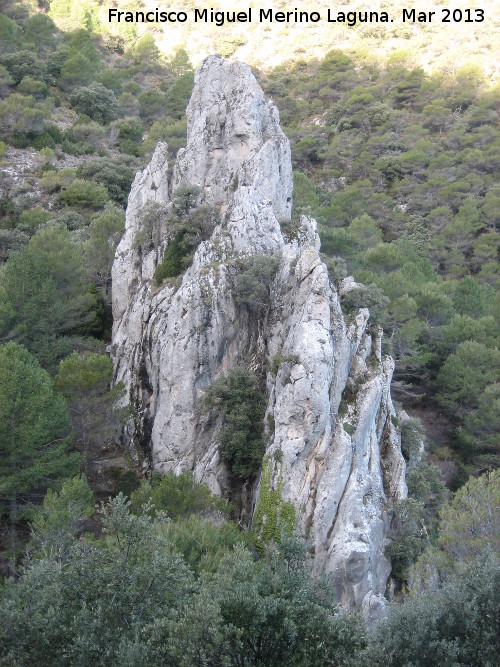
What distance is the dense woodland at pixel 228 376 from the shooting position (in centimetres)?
1055

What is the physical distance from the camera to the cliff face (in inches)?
752

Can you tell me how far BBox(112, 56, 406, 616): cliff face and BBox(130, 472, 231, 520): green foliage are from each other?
1.51 meters

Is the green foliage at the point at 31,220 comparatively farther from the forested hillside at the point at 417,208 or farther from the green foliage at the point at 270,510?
the green foliage at the point at 270,510

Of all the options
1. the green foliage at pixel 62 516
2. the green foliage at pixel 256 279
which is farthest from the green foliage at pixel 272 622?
the green foliage at pixel 256 279

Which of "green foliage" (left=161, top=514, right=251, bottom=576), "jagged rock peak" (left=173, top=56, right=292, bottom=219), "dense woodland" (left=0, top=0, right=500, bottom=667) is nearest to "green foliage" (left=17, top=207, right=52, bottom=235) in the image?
"dense woodland" (left=0, top=0, right=500, bottom=667)

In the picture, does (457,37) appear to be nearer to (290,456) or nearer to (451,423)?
(451,423)

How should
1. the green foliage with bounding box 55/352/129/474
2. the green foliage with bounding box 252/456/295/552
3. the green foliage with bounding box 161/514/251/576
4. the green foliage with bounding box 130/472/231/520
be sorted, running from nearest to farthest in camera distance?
the green foliage with bounding box 161/514/251/576 → the green foliage with bounding box 130/472/231/520 → the green foliage with bounding box 252/456/295/552 → the green foliage with bounding box 55/352/129/474

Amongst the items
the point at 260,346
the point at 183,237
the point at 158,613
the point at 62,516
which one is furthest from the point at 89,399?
the point at 158,613

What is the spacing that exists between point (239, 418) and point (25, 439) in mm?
6745

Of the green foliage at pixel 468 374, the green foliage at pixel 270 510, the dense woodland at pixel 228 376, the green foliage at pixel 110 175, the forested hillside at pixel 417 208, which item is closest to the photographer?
the dense woodland at pixel 228 376

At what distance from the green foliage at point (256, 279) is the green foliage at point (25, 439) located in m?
7.51

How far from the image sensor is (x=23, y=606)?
10805 mm

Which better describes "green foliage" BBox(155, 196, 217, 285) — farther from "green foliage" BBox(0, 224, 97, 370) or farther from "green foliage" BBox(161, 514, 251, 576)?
"green foliage" BBox(161, 514, 251, 576)

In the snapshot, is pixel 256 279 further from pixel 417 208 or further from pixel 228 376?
pixel 417 208
